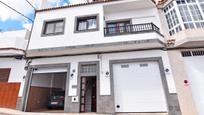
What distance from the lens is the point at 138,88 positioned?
859cm

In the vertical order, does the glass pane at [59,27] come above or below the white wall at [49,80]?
above

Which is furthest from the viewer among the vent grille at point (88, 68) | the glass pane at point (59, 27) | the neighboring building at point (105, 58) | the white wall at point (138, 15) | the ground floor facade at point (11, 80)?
the glass pane at point (59, 27)

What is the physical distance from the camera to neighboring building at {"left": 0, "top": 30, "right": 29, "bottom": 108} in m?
9.76

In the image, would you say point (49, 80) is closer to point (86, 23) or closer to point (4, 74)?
point (4, 74)

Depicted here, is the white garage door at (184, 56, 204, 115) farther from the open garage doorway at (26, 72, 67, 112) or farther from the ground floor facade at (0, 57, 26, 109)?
the ground floor facade at (0, 57, 26, 109)

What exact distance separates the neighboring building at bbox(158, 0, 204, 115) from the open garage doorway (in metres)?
8.92

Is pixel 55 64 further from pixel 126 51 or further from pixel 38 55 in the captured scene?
pixel 126 51

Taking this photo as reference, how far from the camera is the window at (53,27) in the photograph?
1032cm

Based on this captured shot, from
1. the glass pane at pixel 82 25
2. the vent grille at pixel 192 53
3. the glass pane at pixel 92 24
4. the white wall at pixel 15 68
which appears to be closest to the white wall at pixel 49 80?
the white wall at pixel 15 68

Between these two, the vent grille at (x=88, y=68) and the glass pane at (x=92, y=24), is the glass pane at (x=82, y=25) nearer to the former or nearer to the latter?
the glass pane at (x=92, y=24)

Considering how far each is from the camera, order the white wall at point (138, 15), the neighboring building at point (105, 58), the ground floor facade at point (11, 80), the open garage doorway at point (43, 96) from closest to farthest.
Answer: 1. the neighboring building at point (105, 58)
2. the ground floor facade at point (11, 80)
3. the open garage doorway at point (43, 96)
4. the white wall at point (138, 15)

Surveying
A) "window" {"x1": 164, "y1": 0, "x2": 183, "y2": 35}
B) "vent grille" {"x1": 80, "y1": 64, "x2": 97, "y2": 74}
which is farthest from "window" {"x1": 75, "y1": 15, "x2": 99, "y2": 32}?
"window" {"x1": 164, "y1": 0, "x2": 183, "y2": 35}

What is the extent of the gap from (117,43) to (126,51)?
44.4 inches

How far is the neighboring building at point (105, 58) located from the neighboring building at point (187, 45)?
53 cm
